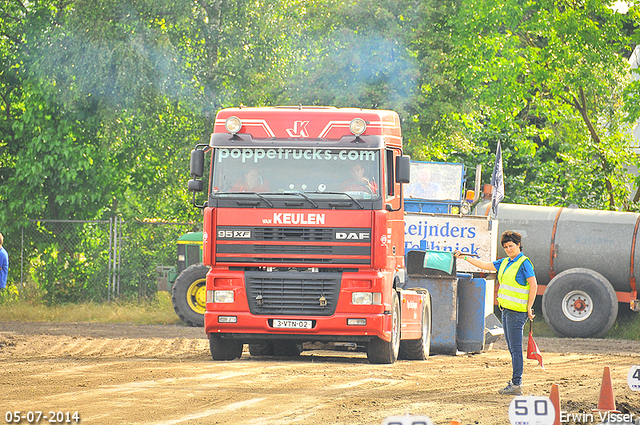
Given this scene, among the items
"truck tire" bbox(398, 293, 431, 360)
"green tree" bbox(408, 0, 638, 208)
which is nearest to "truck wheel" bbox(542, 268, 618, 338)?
"green tree" bbox(408, 0, 638, 208)

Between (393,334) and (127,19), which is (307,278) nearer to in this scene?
(393,334)

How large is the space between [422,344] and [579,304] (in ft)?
21.5

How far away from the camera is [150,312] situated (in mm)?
22953

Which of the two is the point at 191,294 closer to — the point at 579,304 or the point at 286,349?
the point at 286,349

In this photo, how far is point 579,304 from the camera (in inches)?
799

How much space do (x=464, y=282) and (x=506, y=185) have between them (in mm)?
10056

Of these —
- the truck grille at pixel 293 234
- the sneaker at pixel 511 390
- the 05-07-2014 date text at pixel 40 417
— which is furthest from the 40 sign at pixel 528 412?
the truck grille at pixel 293 234

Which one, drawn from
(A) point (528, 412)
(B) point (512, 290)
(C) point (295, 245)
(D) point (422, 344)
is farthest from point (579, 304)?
(A) point (528, 412)

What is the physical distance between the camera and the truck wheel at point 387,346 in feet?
43.2

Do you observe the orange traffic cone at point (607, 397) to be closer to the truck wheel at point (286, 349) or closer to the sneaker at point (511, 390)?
the sneaker at point (511, 390)

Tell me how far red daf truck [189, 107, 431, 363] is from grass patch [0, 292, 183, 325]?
9.78 m

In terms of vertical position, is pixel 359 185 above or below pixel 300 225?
above

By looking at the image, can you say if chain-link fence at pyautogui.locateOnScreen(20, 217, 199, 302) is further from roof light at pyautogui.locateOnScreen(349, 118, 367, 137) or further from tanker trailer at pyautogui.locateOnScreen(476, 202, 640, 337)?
roof light at pyautogui.locateOnScreen(349, 118, 367, 137)

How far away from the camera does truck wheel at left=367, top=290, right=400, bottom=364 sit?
13.2 meters
